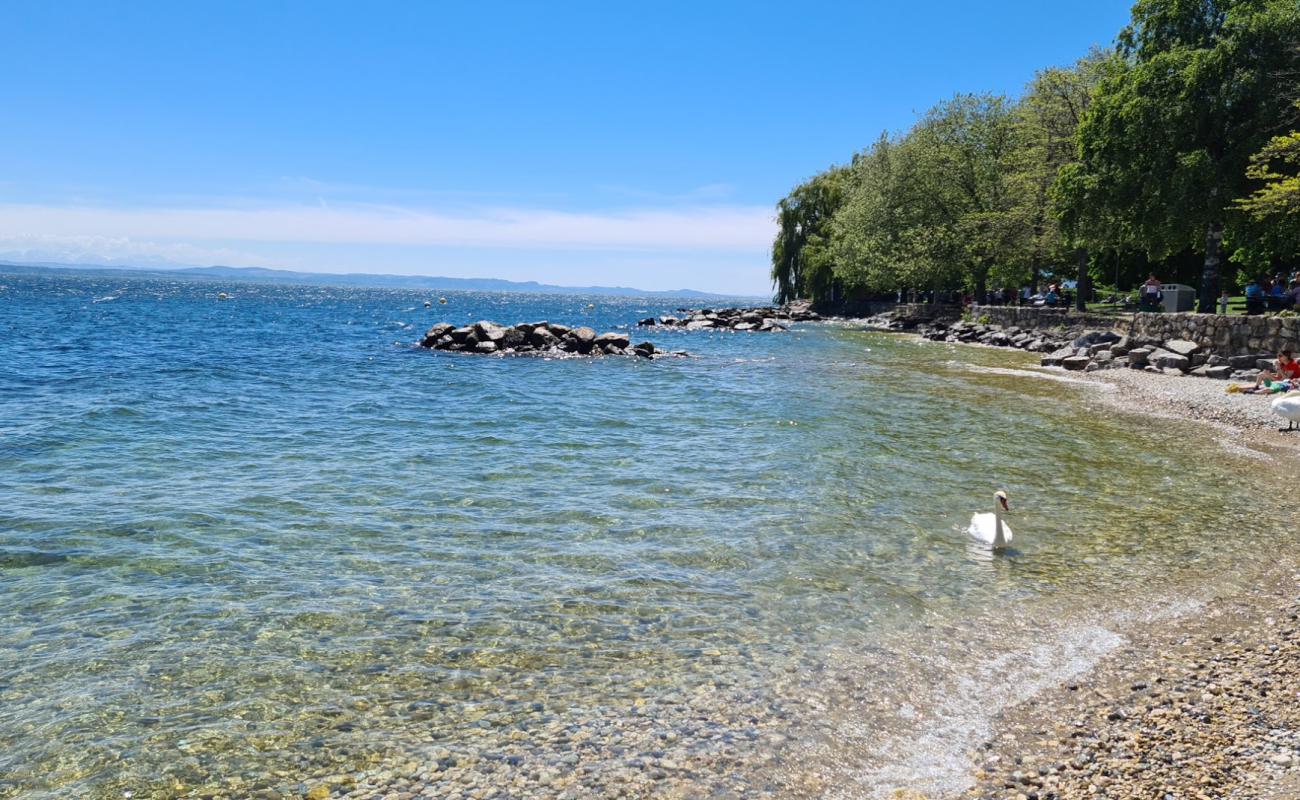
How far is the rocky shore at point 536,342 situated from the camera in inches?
1576

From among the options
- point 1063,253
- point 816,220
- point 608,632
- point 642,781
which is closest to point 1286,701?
point 642,781

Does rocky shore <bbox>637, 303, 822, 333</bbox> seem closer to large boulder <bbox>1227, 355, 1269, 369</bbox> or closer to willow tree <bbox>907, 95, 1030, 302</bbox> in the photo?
willow tree <bbox>907, 95, 1030, 302</bbox>

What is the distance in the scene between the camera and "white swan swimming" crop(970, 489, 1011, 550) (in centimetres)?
993

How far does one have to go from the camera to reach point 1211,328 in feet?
96.2

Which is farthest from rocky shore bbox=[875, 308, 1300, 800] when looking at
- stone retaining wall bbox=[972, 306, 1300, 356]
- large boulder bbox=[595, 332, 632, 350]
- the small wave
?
large boulder bbox=[595, 332, 632, 350]

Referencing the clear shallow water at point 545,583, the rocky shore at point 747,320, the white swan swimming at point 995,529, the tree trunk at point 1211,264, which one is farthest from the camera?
the rocky shore at point 747,320

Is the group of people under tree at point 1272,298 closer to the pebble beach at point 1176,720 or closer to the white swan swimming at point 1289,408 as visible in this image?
the white swan swimming at point 1289,408

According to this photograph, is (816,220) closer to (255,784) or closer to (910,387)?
(910,387)

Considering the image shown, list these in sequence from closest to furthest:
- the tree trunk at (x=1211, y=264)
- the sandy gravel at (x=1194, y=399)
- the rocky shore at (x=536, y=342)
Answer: the sandy gravel at (x=1194, y=399), the tree trunk at (x=1211, y=264), the rocky shore at (x=536, y=342)

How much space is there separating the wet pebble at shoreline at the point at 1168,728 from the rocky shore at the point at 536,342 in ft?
109

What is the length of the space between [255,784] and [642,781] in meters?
2.44

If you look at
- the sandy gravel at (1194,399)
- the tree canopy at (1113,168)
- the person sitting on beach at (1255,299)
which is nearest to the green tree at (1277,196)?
the tree canopy at (1113,168)

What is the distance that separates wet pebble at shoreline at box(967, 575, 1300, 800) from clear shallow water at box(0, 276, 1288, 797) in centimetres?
53

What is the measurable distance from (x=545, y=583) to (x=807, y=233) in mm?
69999
